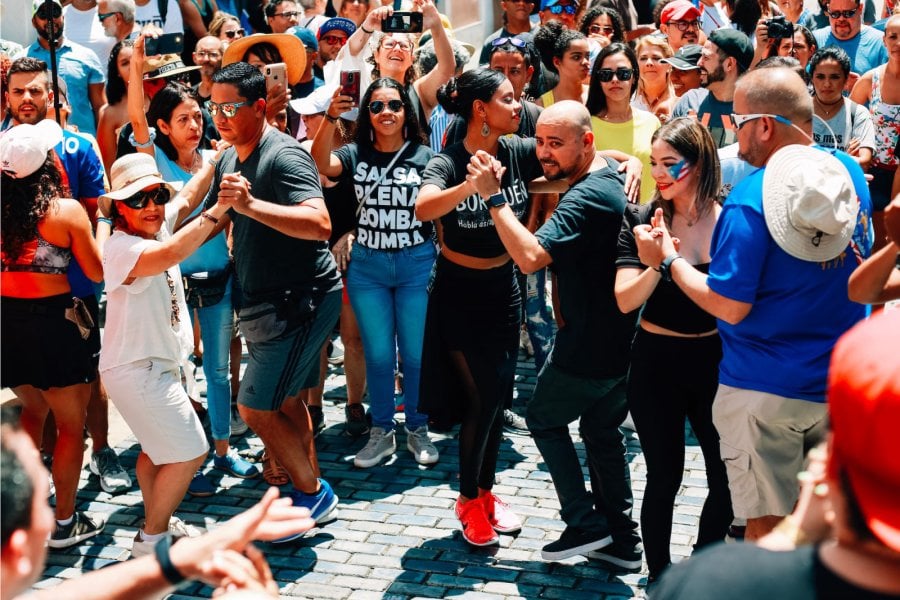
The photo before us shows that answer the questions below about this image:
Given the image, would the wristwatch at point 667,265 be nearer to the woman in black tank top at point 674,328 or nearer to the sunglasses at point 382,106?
the woman in black tank top at point 674,328

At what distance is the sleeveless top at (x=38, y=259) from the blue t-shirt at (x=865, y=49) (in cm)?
655

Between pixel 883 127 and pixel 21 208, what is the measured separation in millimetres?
5728

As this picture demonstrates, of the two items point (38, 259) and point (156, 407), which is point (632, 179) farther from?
point (38, 259)

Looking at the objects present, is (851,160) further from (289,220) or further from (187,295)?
(187,295)

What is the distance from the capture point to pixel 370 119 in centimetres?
616

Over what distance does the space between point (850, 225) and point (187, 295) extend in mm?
3496

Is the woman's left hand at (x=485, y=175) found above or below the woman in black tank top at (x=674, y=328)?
above

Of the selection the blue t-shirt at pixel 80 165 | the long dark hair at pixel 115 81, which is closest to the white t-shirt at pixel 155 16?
the long dark hair at pixel 115 81

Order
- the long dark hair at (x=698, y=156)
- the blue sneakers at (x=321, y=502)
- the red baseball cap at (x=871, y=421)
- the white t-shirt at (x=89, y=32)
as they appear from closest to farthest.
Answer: the red baseball cap at (x=871, y=421), the long dark hair at (x=698, y=156), the blue sneakers at (x=321, y=502), the white t-shirt at (x=89, y=32)

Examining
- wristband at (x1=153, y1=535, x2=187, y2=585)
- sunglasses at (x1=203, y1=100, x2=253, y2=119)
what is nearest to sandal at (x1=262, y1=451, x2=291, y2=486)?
sunglasses at (x1=203, y1=100, x2=253, y2=119)

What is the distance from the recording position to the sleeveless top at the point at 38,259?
17.1 ft

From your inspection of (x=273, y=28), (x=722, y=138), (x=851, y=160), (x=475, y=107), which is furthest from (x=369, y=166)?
(x=273, y=28)

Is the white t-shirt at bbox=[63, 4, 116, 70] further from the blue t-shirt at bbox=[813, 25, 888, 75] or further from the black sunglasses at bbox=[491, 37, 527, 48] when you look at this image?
the blue t-shirt at bbox=[813, 25, 888, 75]

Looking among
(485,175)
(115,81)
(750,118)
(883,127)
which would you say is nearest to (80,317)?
(485,175)
